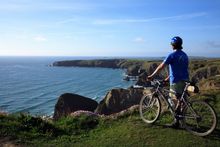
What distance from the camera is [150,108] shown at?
11156mm

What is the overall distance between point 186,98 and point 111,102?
22738mm

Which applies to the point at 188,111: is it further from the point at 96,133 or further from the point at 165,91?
the point at 96,133

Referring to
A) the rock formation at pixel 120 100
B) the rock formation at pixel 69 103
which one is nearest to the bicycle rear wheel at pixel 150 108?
the rock formation at pixel 69 103

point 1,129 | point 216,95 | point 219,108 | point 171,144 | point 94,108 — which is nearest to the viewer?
point 171,144

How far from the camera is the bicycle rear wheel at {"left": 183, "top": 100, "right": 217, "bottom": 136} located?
9406mm

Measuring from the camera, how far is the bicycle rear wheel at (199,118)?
941cm

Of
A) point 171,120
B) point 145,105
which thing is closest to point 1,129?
point 145,105

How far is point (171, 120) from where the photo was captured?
11125 millimetres

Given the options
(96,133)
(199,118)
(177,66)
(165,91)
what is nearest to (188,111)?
(199,118)

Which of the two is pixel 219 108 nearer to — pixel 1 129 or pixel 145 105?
pixel 145 105

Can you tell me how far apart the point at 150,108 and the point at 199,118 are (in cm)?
201

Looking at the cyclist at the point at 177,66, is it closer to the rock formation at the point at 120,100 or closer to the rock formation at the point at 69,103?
the rock formation at the point at 69,103

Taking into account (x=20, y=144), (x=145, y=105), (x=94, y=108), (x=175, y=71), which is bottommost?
(x=94, y=108)

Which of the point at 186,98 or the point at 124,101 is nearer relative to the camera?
the point at 186,98
